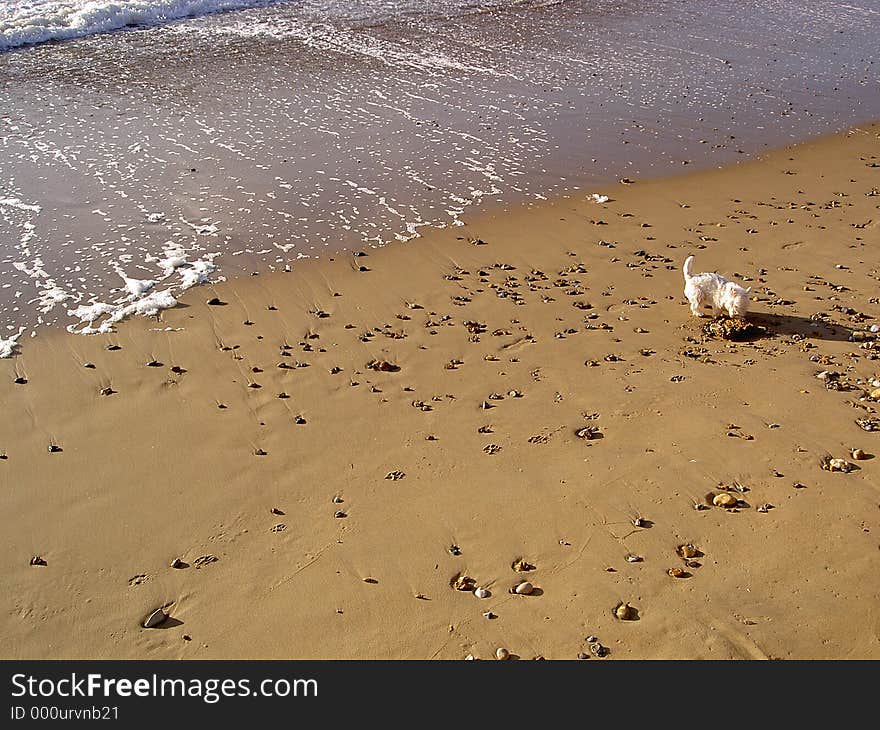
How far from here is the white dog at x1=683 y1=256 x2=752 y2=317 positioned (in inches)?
269

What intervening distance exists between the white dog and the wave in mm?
14985

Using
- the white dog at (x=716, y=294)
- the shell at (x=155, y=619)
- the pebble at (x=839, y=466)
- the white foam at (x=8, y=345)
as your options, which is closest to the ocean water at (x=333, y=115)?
the white foam at (x=8, y=345)

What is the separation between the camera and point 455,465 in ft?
18.4

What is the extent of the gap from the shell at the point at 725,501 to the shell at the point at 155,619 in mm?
Result: 3358

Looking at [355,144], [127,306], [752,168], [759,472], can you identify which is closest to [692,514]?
[759,472]

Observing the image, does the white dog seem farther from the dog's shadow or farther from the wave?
the wave

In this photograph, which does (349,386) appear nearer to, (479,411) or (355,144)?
(479,411)

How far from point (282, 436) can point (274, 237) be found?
3.49 m

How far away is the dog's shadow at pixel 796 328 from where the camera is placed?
22.2 ft

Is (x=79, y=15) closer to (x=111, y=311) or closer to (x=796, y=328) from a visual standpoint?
(x=111, y=311)

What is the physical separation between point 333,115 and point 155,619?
366 inches

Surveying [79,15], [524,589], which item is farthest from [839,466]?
[79,15]

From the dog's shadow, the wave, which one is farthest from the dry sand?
the wave
